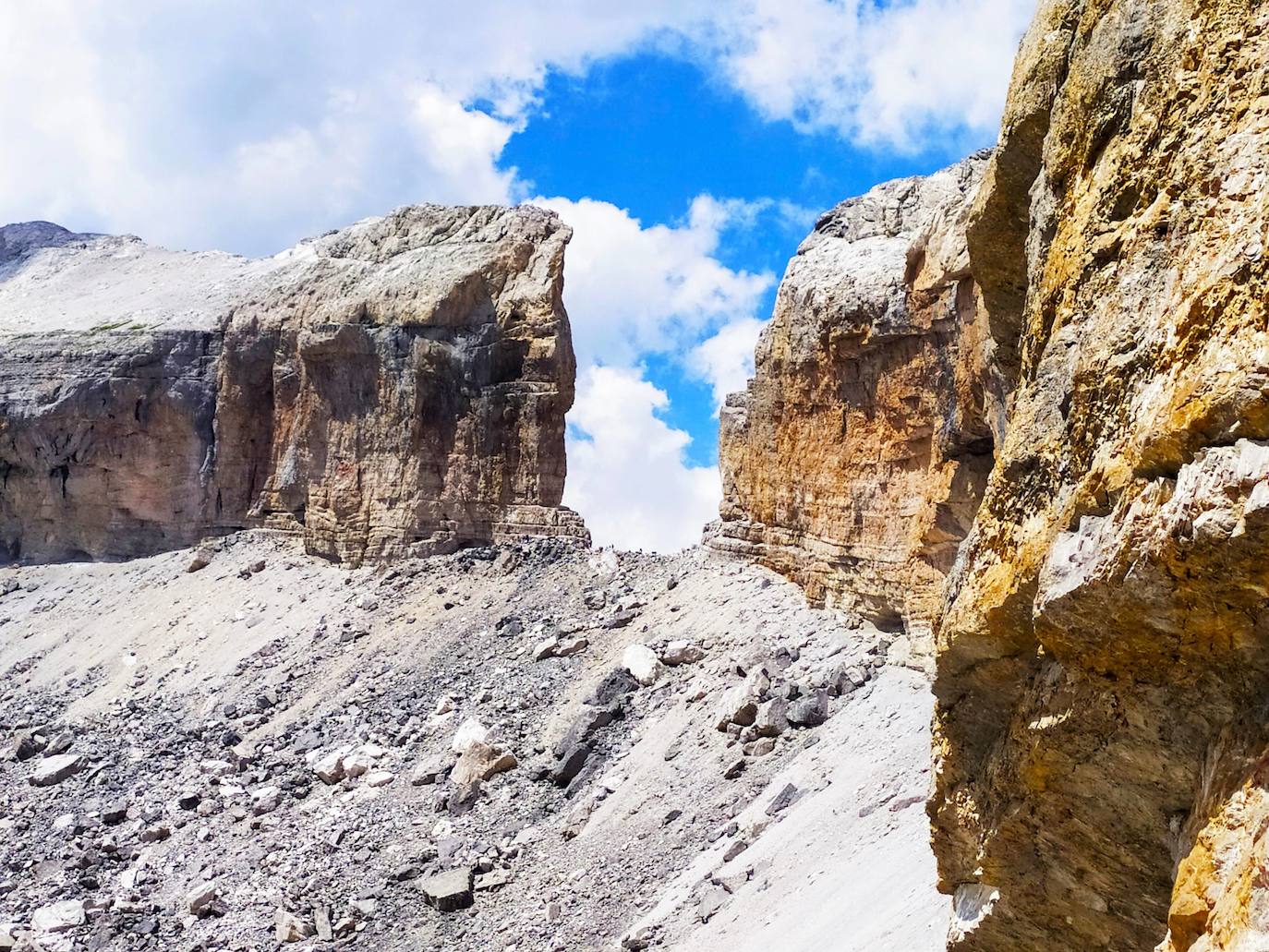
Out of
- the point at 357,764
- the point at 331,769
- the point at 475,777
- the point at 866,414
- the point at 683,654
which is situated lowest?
the point at 475,777

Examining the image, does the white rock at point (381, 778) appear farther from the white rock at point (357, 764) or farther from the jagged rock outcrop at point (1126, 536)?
the jagged rock outcrop at point (1126, 536)

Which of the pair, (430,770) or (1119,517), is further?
(430,770)

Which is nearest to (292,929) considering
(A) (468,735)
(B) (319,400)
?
(A) (468,735)

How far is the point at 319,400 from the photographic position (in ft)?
102

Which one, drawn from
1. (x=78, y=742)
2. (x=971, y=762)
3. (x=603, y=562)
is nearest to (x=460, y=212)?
(x=603, y=562)

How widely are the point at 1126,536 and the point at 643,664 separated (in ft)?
53.1

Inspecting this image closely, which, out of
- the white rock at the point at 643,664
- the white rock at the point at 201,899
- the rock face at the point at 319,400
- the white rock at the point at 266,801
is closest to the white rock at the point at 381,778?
the white rock at the point at 266,801

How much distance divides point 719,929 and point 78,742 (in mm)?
16910

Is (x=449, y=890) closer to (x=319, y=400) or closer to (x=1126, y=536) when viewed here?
(x=1126, y=536)

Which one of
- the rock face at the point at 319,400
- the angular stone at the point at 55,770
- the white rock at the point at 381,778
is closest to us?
the white rock at the point at 381,778

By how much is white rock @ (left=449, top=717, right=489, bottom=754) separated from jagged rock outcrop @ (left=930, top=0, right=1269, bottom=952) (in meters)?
14.5

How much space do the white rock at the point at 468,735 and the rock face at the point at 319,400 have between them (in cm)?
926

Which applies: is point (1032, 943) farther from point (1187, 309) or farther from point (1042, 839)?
point (1187, 309)

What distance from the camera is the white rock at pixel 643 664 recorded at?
62.6 ft
